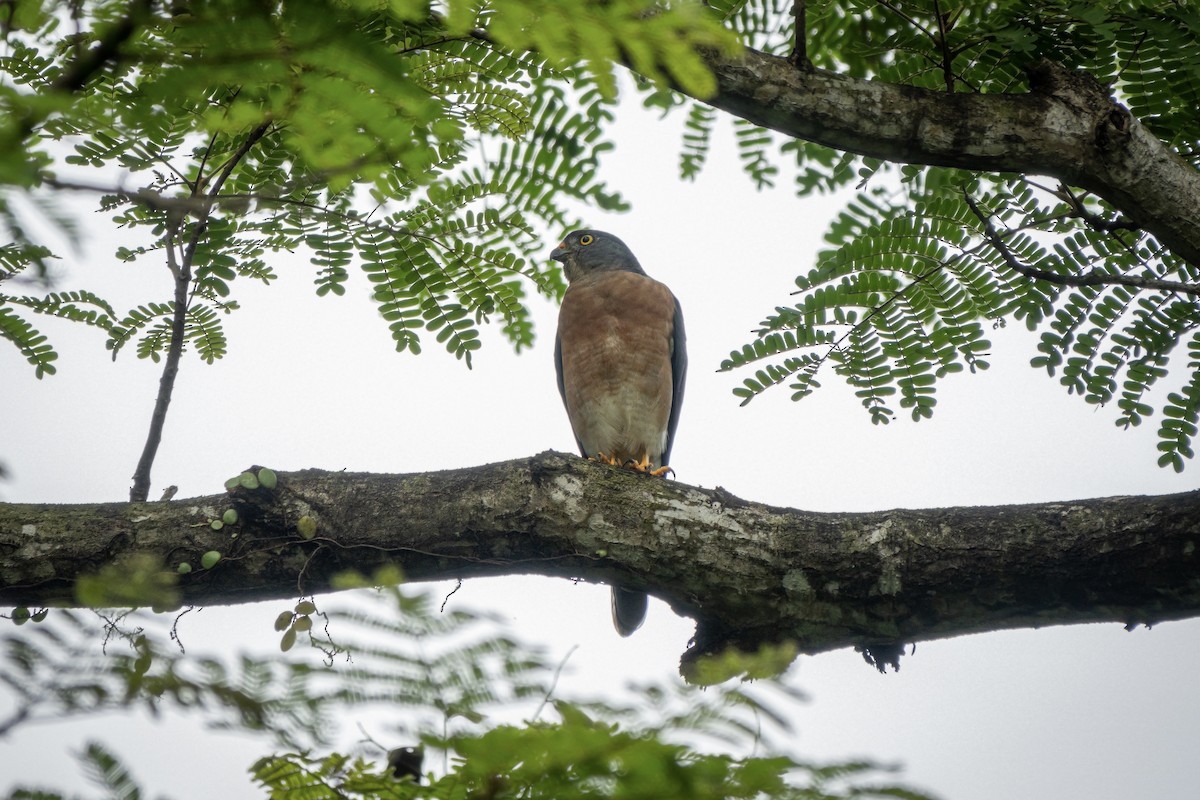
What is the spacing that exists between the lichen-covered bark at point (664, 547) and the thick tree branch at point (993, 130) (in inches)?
40.0

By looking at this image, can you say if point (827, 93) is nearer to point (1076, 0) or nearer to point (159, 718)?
point (1076, 0)

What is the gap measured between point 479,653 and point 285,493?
2008 mm

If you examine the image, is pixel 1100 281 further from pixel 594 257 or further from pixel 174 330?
pixel 594 257

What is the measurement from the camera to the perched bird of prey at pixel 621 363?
5.94 metres

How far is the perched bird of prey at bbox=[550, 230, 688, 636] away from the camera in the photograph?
5.94 meters

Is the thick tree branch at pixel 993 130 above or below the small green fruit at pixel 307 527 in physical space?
above

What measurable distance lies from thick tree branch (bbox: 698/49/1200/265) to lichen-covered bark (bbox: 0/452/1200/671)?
1.02 m

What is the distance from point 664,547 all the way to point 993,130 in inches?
69.6

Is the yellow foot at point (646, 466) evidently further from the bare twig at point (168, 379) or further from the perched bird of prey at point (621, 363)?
the bare twig at point (168, 379)

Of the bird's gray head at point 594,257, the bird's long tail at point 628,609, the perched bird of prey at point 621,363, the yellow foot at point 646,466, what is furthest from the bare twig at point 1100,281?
the bird's gray head at point 594,257

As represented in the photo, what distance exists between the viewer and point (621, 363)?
5.92 m

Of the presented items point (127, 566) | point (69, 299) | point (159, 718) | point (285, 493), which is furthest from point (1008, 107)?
point (69, 299)

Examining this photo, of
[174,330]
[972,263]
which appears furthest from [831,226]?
[174,330]

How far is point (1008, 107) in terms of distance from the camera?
3287 mm
